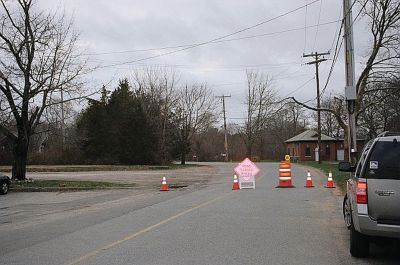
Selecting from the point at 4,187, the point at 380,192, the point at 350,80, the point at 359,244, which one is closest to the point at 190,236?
the point at 359,244

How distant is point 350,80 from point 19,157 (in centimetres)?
1849

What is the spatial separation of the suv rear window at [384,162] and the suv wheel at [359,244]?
3.71 feet

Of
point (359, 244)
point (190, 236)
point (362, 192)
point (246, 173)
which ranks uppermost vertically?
point (362, 192)

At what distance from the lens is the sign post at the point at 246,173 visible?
22084 millimetres

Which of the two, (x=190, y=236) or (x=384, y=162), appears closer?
(x=384, y=162)

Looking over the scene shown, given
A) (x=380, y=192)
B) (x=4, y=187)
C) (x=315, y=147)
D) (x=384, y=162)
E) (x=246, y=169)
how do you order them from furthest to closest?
(x=315, y=147) < (x=4, y=187) < (x=246, y=169) < (x=384, y=162) < (x=380, y=192)

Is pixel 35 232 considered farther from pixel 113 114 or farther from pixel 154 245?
pixel 113 114

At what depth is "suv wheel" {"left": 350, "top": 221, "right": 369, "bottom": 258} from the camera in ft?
24.2

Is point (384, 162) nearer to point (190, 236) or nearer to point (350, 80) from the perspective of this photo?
point (190, 236)

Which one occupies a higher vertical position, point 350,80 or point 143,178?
point 350,80

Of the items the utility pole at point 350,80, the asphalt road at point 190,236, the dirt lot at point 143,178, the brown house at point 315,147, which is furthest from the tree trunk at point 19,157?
the brown house at point 315,147

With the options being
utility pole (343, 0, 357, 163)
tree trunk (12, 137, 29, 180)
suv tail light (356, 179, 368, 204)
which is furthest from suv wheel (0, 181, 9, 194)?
suv tail light (356, 179, 368, 204)

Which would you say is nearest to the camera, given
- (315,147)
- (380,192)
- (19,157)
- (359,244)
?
(380,192)

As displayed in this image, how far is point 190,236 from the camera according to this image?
31.3 feet
